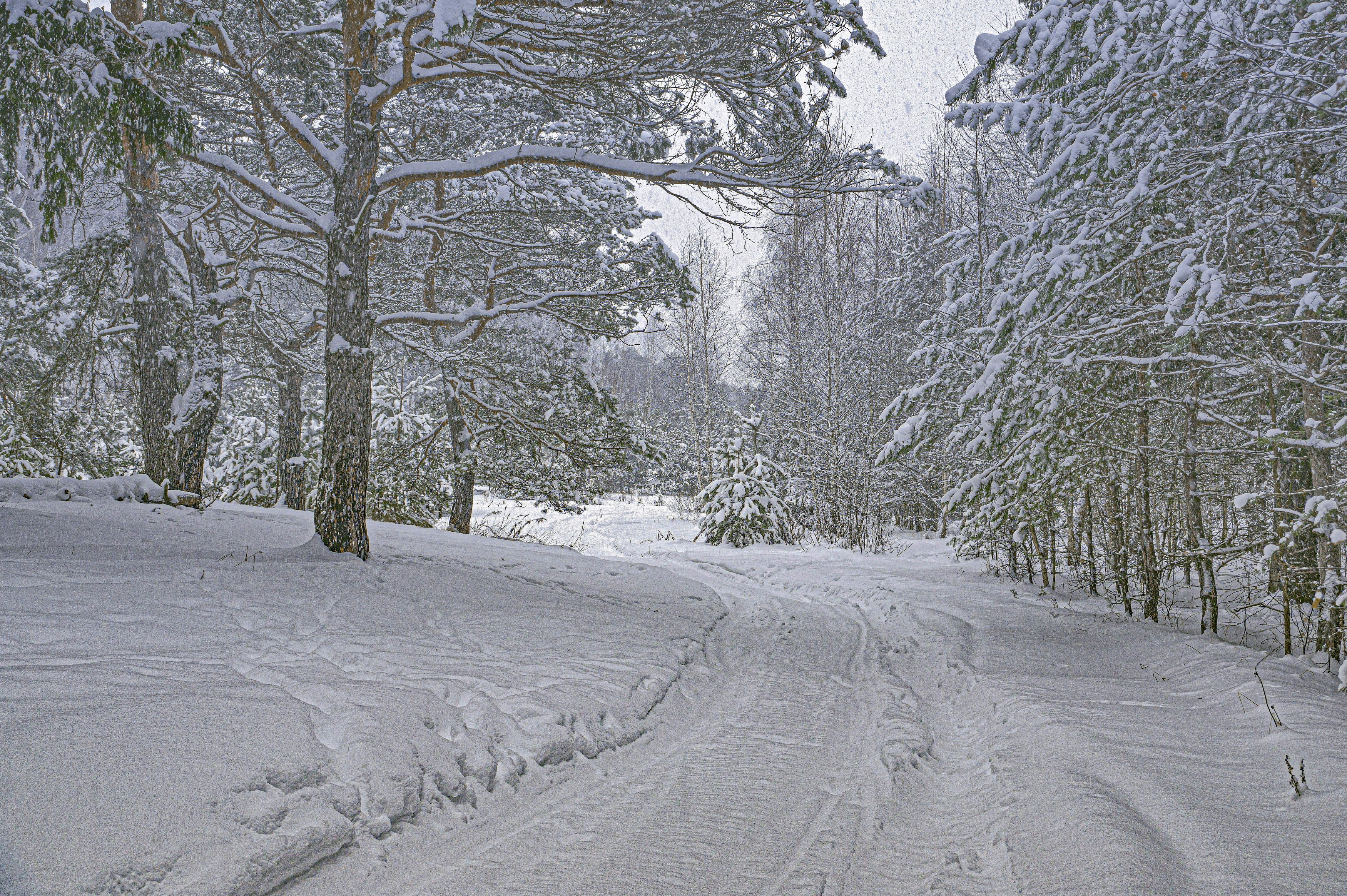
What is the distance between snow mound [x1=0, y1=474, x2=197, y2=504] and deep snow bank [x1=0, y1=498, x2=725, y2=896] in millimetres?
355

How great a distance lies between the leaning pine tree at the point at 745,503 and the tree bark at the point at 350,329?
1006 centimetres

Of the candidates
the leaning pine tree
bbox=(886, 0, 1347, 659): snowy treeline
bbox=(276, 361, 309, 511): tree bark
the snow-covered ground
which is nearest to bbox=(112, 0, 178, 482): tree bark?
the snow-covered ground

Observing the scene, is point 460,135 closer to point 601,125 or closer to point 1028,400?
point 601,125

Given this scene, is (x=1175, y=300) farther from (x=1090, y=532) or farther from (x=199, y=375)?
(x=199, y=375)

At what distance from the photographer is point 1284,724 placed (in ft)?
11.6

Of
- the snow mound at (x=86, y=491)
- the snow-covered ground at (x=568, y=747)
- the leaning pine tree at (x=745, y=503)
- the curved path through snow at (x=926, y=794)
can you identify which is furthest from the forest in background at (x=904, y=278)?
the leaning pine tree at (x=745, y=503)

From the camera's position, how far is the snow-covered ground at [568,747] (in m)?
2.20

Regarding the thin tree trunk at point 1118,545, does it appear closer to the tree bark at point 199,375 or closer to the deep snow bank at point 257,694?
the deep snow bank at point 257,694

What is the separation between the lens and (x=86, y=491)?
712cm

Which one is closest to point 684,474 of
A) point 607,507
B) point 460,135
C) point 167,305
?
point 607,507

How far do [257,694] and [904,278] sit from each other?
569 inches

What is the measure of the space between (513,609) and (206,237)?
842 centimetres

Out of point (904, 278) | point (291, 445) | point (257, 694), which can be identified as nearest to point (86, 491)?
point (291, 445)

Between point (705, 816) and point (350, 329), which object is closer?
point (705, 816)
